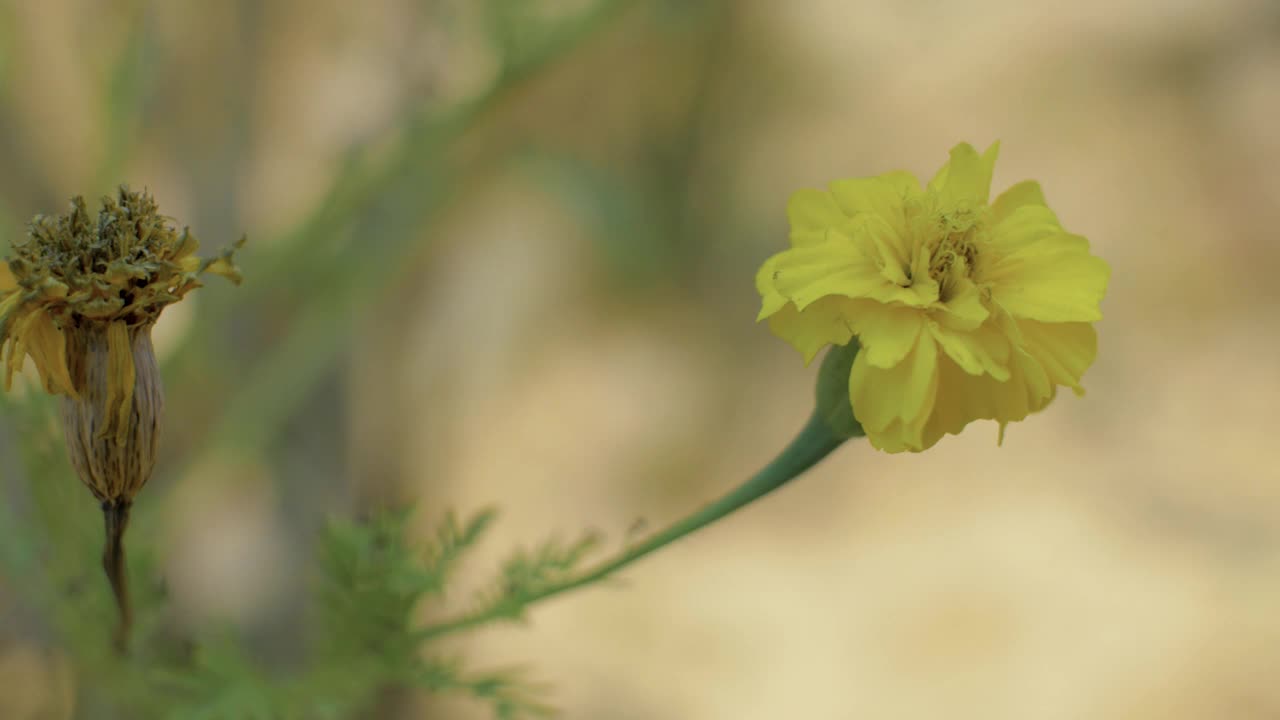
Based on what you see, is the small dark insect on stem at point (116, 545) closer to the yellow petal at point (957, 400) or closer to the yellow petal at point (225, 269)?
the yellow petal at point (225, 269)

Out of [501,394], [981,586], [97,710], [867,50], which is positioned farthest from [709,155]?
[97,710]

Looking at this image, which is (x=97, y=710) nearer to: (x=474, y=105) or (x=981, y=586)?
(x=474, y=105)

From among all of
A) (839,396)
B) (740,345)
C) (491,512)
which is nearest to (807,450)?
(839,396)

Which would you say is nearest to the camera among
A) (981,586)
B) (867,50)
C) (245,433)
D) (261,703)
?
(261,703)

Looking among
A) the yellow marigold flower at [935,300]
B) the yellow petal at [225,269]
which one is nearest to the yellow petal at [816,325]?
the yellow marigold flower at [935,300]

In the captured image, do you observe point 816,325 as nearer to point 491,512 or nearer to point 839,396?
point 839,396

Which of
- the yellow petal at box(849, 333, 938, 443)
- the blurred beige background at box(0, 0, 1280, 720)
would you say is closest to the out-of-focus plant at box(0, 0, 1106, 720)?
the yellow petal at box(849, 333, 938, 443)
